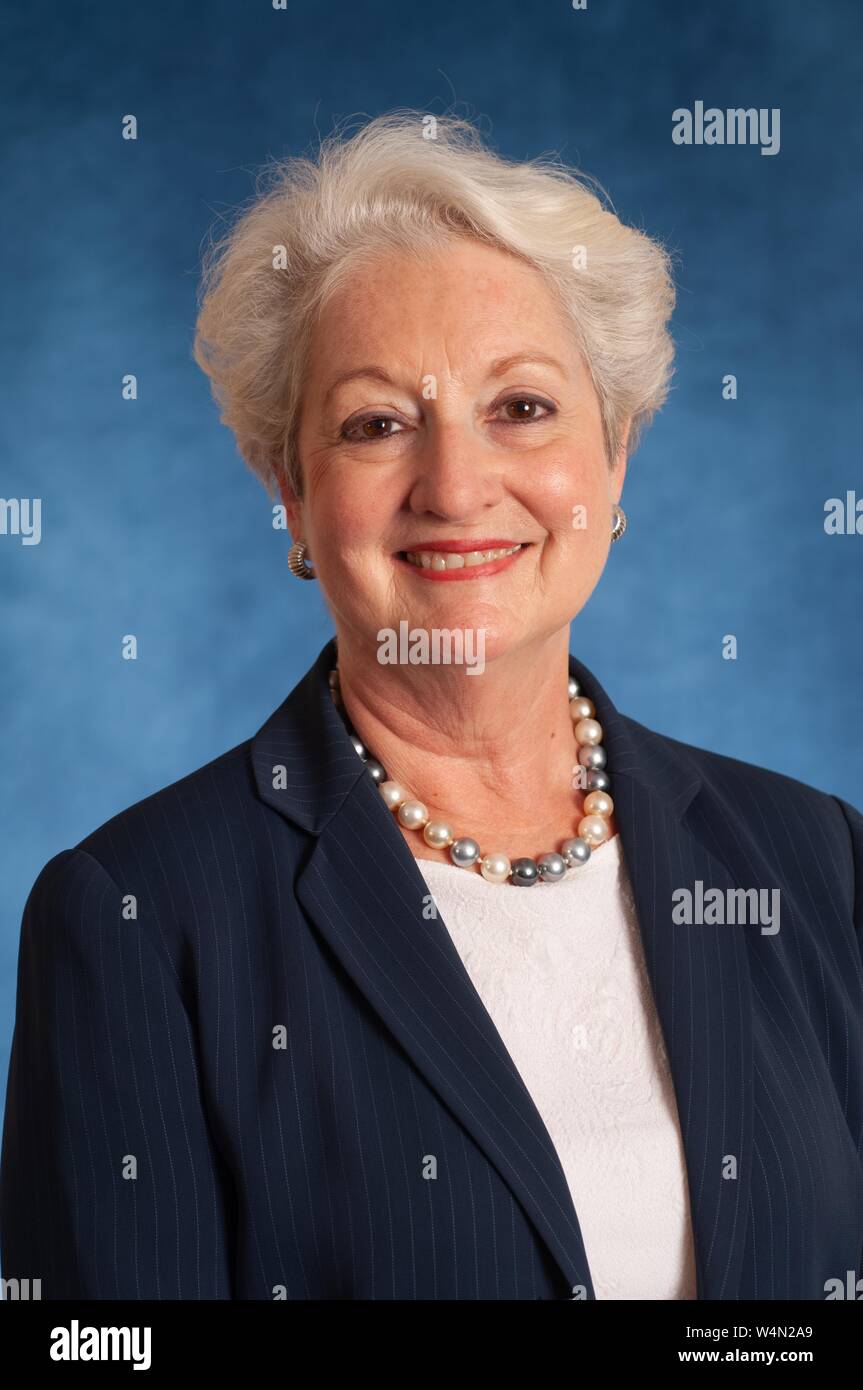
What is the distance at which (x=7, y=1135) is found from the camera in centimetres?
220

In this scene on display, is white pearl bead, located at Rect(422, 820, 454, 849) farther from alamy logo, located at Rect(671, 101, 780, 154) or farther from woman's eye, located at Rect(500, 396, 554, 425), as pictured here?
alamy logo, located at Rect(671, 101, 780, 154)

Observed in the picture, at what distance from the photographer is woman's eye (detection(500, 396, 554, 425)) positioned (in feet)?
7.48

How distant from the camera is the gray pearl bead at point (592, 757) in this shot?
100 inches

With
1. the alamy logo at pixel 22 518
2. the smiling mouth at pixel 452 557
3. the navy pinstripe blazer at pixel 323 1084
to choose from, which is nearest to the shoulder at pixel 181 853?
the navy pinstripe blazer at pixel 323 1084

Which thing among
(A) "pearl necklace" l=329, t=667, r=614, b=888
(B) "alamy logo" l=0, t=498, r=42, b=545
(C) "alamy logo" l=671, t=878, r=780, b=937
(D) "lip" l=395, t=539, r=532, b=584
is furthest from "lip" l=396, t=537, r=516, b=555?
(B) "alamy logo" l=0, t=498, r=42, b=545

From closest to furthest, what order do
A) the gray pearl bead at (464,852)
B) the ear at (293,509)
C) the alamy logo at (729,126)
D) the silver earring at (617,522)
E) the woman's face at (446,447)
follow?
the woman's face at (446,447) → the gray pearl bead at (464,852) → the ear at (293,509) → the silver earring at (617,522) → the alamy logo at (729,126)

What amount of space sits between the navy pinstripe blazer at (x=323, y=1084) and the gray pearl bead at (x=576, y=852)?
8cm

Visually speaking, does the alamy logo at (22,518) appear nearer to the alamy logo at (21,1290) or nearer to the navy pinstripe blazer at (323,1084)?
the navy pinstripe blazer at (323,1084)

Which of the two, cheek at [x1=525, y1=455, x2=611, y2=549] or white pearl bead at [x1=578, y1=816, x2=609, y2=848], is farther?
white pearl bead at [x1=578, y1=816, x2=609, y2=848]

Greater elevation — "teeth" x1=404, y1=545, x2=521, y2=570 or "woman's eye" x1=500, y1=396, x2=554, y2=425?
"woman's eye" x1=500, y1=396, x2=554, y2=425

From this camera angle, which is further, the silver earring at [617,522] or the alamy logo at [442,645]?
the silver earring at [617,522]
